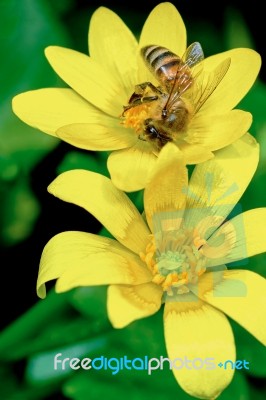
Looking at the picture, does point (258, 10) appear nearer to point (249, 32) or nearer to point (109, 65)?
point (249, 32)

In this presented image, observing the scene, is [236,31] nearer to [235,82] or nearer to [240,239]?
[235,82]

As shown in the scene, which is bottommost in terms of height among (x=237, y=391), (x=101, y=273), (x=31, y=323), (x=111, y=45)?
(x=237, y=391)

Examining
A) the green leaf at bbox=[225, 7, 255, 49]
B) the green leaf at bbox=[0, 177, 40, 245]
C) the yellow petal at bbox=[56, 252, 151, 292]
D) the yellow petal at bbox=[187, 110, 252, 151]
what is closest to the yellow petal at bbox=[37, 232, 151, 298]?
the yellow petal at bbox=[56, 252, 151, 292]

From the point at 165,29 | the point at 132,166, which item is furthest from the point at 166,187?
the point at 165,29

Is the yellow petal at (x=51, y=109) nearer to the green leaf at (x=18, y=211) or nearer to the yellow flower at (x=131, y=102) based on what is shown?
the yellow flower at (x=131, y=102)

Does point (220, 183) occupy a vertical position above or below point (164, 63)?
below

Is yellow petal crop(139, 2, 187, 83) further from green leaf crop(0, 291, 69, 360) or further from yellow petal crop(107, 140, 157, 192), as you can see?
green leaf crop(0, 291, 69, 360)

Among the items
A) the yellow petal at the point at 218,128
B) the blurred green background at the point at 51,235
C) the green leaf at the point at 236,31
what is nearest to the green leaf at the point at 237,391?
the blurred green background at the point at 51,235
